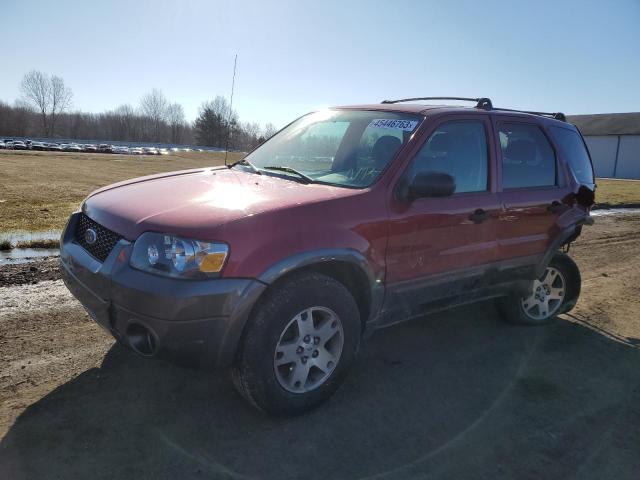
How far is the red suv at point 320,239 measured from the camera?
107 inches

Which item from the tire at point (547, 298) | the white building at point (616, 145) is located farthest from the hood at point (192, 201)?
the white building at point (616, 145)

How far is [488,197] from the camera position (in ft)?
13.1

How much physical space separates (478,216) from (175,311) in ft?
7.98

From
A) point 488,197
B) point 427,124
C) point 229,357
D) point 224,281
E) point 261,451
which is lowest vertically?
point 261,451

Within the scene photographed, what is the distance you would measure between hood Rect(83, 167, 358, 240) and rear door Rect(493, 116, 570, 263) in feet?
5.30

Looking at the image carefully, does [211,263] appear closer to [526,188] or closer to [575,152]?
[526,188]

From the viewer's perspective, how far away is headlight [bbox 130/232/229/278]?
266 cm

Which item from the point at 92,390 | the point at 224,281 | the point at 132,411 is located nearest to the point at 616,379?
the point at 224,281

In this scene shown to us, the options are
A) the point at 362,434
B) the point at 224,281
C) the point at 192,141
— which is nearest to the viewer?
the point at 224,281

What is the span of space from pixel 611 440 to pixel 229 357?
7.93ft

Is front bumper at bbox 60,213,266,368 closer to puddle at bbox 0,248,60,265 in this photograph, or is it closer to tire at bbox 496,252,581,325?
tire at bbox 496,252,581,325

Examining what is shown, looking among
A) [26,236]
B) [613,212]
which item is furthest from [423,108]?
[613,212]

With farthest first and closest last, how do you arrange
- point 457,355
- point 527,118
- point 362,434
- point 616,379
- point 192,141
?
point 192,141 < point 527,118 < point 457,355 < point 616,379 < point 362,434

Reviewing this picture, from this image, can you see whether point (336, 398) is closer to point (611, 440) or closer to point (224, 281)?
point (224, 281)
